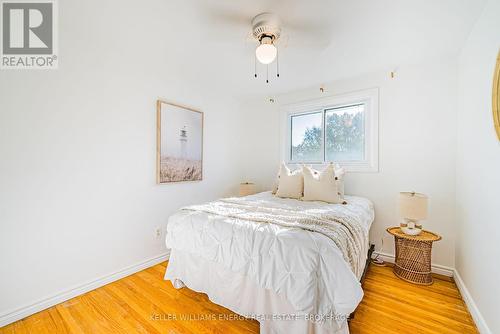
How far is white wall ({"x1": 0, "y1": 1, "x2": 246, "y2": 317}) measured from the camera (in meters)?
1.67

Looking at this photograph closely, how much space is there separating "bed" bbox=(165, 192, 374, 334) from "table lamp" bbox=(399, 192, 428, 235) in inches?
22.9

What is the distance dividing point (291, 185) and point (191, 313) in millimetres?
1652

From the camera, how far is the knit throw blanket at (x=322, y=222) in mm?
1389

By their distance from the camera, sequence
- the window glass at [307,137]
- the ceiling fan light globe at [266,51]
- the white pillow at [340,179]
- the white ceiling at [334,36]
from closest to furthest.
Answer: the white ceiling at [334,36] → the ceiling fan light globe at [266,51] → the white pillow at [340,179] → the window glass at [307,137]

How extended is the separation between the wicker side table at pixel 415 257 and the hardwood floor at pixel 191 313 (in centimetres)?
10

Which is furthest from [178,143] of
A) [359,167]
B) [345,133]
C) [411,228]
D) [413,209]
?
[411,228]

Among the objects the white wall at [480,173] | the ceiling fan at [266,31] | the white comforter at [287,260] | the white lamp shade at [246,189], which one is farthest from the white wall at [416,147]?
the white comforter at [287,260]

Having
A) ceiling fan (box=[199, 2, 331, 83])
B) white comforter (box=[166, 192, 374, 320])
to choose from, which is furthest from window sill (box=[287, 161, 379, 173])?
white comforter (box=[166, 192, 374, 320])

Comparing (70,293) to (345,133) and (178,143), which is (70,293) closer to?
(178,143)

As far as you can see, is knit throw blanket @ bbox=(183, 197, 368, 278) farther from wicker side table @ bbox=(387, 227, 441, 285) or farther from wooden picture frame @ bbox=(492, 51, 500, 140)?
wooden picture frame @ bbox=(492, 51, 500, 140)

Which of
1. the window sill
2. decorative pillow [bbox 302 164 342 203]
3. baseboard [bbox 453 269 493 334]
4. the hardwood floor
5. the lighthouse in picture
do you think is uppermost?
the lighthouse in picture

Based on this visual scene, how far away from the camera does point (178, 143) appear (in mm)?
2863

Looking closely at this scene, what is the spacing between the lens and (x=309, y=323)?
1273mm

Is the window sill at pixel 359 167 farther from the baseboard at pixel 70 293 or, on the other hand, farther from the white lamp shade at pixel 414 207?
the baseboard at pixel 70 293
